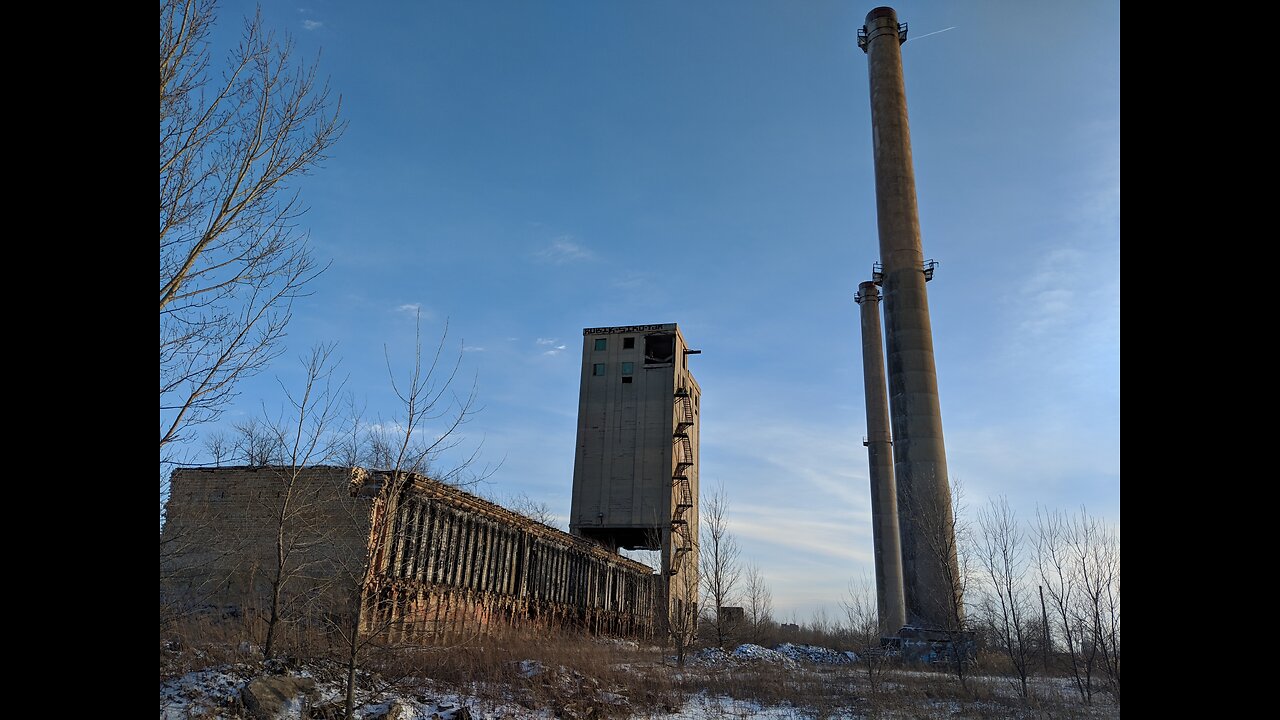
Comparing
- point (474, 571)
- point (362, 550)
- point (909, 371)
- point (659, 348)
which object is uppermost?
point (659, 348)

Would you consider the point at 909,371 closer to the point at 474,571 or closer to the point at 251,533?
the point at 474,571

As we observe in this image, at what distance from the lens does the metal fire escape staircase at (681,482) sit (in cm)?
4000

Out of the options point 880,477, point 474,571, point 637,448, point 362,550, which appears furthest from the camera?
point 880,477

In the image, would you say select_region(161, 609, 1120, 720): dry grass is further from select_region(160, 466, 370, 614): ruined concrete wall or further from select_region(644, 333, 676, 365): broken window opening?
select_region(644, 333, 676, 365): broken window opening

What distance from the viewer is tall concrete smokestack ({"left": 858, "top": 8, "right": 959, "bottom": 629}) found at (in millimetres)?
29625

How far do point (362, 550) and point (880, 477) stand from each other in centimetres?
3931

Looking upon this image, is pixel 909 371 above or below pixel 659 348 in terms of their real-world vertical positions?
below

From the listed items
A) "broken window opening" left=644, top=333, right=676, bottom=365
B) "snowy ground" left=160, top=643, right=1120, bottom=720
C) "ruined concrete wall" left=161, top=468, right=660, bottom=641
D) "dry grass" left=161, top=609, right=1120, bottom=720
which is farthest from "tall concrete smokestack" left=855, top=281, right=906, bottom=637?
"ruined concrete wall" left=161, top=468, right=660, bottom=641

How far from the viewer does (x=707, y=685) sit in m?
18.9

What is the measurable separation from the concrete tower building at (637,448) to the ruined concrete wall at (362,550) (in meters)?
13.2

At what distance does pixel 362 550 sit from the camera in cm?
1773

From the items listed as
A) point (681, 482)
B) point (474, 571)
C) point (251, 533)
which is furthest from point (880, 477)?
point (251, 533)

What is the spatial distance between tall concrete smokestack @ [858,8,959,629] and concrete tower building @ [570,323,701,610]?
12.2m
